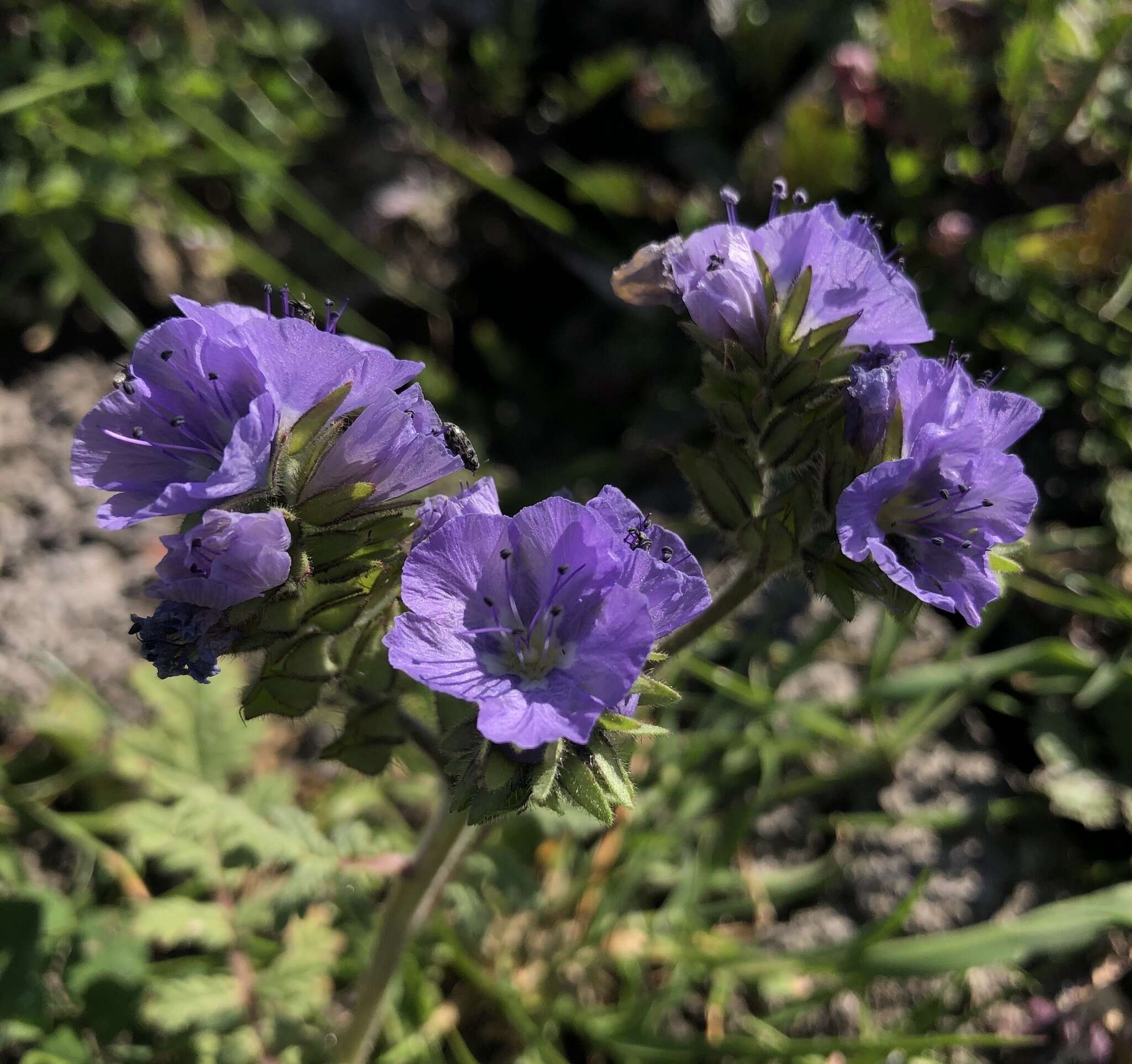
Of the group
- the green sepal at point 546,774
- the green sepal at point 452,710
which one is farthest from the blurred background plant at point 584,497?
the green sepal at point 546,774

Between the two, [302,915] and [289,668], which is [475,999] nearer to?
[302,915]

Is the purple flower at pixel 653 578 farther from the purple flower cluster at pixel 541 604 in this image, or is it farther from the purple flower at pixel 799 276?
the purple flower at pixel 799 276

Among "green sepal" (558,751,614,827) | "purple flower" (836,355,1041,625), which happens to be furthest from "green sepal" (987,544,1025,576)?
"green sepal" (558,751,614,827)

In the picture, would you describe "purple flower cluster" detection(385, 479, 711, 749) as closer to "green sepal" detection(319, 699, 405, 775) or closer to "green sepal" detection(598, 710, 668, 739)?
"green sepal" detection(598, 710, 668, 739)

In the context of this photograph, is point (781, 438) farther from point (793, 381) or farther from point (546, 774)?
point (546, 774)

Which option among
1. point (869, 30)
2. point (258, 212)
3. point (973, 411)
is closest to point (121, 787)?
point (258, 212)
